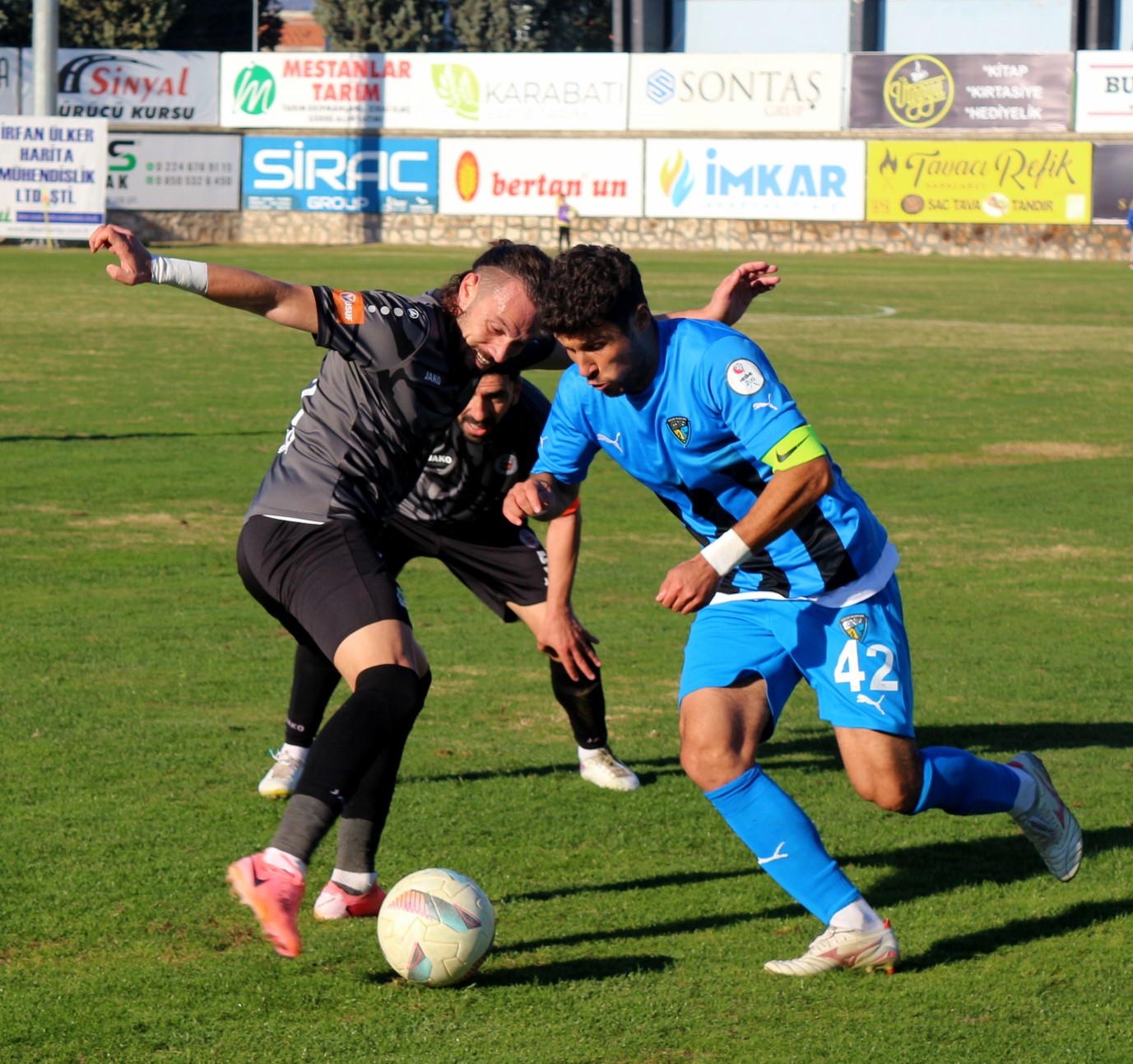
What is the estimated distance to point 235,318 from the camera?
2883cm

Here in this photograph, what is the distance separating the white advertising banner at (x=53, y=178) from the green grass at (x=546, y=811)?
95.2 feet

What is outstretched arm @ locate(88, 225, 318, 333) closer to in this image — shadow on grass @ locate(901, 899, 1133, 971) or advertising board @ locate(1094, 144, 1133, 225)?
shadow on grass @ locate(901, 899, 1133, 971)

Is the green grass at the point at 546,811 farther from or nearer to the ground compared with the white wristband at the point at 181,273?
nearer to the ground

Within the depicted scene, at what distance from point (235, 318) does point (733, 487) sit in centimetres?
2503

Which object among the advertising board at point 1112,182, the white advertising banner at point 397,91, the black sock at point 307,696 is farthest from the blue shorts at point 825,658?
the white advertising banner at point 397,91

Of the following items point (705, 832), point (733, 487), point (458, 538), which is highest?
point (733, 487)

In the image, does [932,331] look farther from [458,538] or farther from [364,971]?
[364,971]

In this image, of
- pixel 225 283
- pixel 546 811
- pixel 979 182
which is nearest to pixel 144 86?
pixel 979 182

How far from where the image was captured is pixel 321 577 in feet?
16.0

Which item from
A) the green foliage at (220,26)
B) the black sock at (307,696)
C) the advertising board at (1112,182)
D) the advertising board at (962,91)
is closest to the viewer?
the black sock at (307,696)

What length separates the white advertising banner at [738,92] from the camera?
2032 inches

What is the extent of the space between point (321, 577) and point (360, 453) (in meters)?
0.52

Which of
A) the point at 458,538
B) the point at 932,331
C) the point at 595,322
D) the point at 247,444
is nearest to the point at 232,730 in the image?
the point at 458,538

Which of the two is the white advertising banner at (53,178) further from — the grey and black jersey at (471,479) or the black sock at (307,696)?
the black sock at (307,696)
